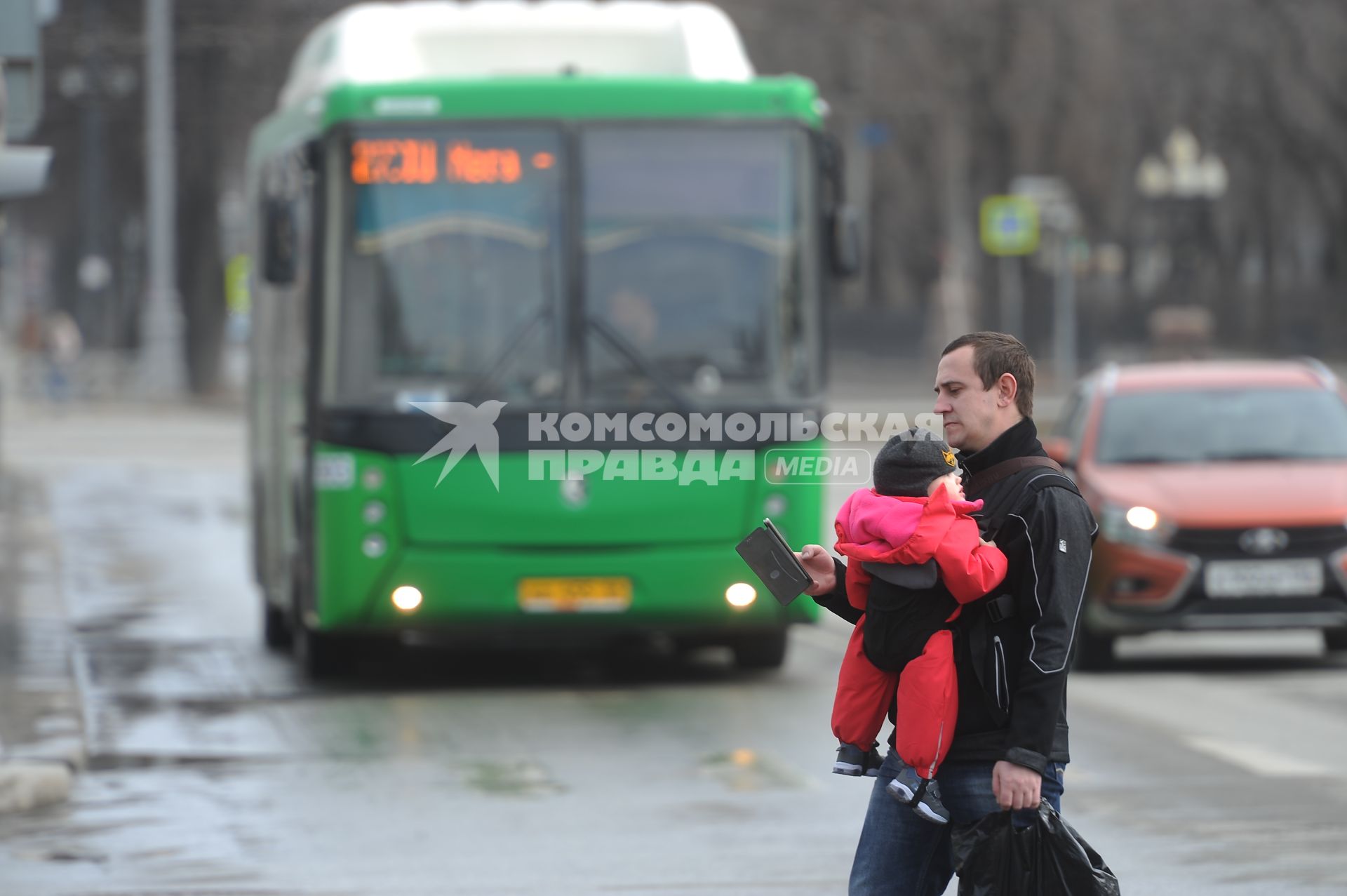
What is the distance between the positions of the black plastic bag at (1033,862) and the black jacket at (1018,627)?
0.41 feet

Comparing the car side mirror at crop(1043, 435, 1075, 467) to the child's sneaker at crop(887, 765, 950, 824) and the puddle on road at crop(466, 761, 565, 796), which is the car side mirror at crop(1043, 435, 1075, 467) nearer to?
the puddle on road at crop(466, 761, 565, 796)

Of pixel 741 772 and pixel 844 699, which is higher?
pixel 844 699

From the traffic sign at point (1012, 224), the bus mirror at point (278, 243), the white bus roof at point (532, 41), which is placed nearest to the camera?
the bus mirror at point (278, 243)

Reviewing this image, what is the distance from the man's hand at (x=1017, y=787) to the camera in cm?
470

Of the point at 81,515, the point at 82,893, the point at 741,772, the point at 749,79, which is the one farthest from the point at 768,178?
the point at 81,515

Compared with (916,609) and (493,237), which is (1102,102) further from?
(916,609)

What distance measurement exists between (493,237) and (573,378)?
80 centimetres


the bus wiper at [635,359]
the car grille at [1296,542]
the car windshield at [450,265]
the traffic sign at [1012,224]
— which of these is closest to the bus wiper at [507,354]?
the car windshield at [450,265]

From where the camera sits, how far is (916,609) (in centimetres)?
480

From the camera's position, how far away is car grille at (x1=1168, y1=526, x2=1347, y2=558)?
1253 centimetres

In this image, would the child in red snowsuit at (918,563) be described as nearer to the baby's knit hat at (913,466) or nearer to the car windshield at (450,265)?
the baby's knit hat at (913,466)

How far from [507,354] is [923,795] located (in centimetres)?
719

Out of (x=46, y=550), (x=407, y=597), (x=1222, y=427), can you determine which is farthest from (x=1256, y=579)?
(x=46, y=550)

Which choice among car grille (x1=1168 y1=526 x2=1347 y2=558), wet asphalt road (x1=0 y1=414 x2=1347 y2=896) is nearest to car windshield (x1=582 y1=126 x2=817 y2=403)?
wet asphalt road (x1=0 y1=414 x2=1347 y2=896)
